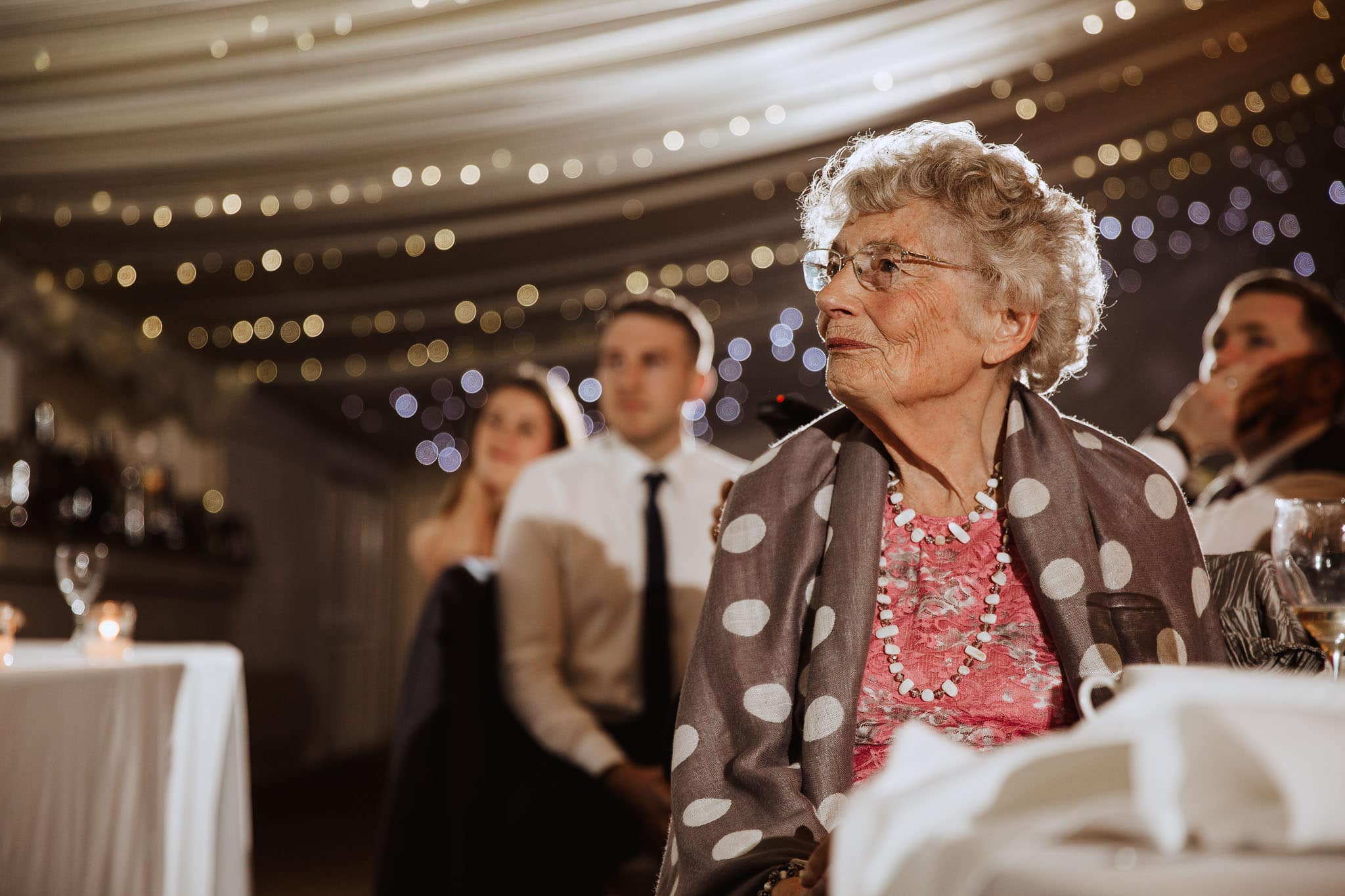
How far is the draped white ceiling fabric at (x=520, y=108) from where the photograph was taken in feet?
11.2

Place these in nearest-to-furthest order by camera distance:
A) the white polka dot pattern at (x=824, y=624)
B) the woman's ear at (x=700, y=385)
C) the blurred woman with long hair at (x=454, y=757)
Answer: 1. the white polka dot pattern at (x=824, y=624)
2. the blurred woman with long hair at (x=454, y=757)
3. the woman's ear at (x=700, y=385)

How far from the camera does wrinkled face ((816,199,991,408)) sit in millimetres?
1361

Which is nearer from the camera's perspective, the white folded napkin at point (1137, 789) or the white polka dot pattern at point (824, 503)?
the white folded napkin at point (1137, 789)

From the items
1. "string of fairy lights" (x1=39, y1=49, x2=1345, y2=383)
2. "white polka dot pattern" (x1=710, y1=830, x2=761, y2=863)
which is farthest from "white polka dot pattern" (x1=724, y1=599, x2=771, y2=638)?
"string of fairy lights" (x1=39, y1=49, x2=1345, y2=383)

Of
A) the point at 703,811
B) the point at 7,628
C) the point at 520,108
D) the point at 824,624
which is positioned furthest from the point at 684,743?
the point at 520,108

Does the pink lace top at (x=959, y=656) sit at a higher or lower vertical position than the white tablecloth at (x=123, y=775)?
higher

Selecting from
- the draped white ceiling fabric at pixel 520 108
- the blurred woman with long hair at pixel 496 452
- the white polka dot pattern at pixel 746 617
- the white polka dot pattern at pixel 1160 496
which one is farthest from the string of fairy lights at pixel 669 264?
the white polka dot pattern at pixel 746 617

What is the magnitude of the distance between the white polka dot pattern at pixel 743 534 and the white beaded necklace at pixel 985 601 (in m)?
0.15

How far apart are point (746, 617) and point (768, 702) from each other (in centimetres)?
10

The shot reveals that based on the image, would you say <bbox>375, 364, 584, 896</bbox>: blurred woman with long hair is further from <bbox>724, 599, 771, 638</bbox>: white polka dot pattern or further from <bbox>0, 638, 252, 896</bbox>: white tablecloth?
<bbox>724, 599, 771, 638</bbox>: white polka dot pattern

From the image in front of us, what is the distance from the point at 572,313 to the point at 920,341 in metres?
5.03

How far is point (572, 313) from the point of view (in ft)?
20.6

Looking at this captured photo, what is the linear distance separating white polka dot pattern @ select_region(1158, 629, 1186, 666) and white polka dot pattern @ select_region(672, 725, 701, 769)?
531 millimetres

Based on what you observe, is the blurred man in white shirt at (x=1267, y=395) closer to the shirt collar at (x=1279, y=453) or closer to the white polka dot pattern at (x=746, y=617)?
the shirt collar at (x=1279, y=453)
